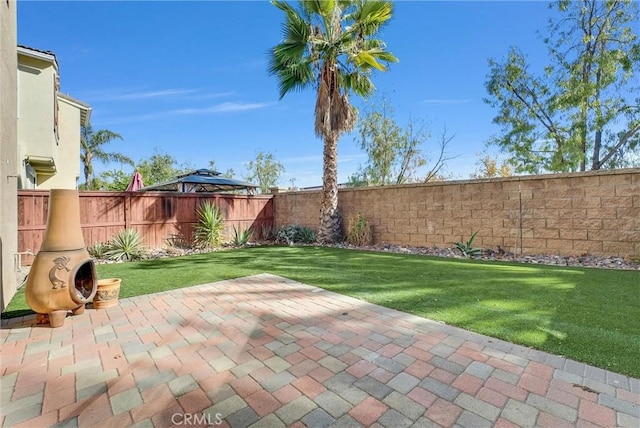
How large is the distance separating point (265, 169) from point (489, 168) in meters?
16.5

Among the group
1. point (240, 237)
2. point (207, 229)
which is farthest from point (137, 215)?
point (240, 237)

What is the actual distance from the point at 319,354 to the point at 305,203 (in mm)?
9390

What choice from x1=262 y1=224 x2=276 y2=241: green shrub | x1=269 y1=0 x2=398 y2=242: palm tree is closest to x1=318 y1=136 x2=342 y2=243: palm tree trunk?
x1=269 y1=0 x2=398 y2=242: palm tree

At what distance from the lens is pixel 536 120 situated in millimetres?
11344

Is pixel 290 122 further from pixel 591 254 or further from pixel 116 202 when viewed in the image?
pixel 591 254

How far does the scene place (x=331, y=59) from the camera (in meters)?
9.38

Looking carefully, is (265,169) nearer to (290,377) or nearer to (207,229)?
(207,229)

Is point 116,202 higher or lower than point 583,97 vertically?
lower

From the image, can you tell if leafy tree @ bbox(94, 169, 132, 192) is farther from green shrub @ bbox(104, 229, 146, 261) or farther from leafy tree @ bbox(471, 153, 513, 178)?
leafy tree @ bbox(471, 153, 513, 178)

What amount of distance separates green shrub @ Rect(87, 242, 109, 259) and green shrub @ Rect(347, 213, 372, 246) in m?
7.41

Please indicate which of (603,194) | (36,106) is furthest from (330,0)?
(36,106)

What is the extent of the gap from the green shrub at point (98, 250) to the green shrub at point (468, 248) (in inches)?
388

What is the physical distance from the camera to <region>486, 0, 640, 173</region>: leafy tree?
9727 mm
